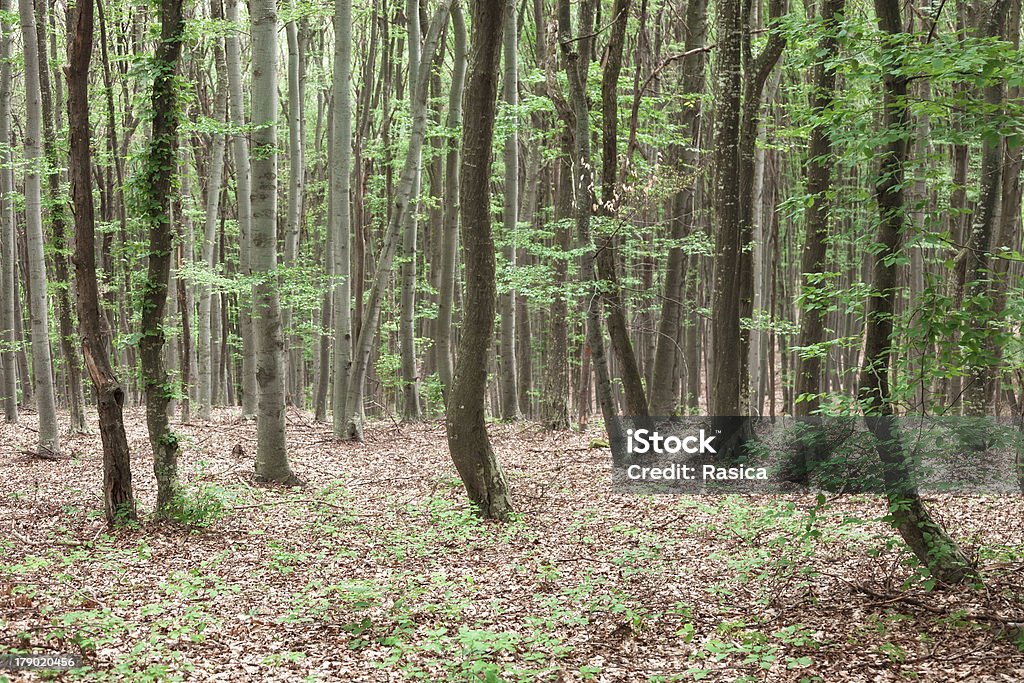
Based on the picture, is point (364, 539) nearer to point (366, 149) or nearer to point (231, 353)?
point (366, 149)

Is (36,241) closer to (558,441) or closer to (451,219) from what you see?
(451,219)

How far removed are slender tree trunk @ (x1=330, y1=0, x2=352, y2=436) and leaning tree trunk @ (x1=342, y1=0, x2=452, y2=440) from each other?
149mm

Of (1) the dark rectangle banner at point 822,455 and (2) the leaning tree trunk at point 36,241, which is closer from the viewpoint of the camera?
(1) the dark rectangle banner at point 822,455

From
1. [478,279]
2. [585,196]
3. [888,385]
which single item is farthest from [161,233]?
[888,385]

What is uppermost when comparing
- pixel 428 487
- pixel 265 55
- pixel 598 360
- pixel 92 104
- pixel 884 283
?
pixel 92 104

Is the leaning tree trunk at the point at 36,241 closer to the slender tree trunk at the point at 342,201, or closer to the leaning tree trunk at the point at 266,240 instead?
the leaning tree trunk at the point at 266,240

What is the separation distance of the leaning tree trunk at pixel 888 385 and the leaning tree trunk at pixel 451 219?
9449 millimetres

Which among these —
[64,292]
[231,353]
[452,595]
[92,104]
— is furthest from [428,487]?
[231,353]

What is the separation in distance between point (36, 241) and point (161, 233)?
17.6 ft

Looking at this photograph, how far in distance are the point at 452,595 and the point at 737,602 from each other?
241 centimetres

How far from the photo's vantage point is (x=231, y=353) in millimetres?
31922

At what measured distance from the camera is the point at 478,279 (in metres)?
9.05

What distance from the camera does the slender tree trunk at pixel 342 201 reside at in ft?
43.1

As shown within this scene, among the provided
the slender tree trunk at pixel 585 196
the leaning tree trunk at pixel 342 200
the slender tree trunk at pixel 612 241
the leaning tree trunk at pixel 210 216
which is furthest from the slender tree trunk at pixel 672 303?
the leaning tree trunk at pixel 210 216
